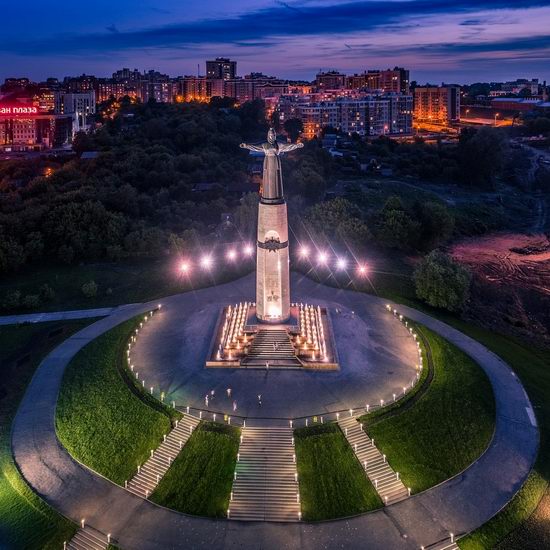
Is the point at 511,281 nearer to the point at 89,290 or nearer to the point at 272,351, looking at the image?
the point at 272,351

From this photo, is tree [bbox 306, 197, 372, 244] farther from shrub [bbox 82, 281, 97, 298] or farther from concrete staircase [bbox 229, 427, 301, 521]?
concrete staircase [bbox 229, 427, 301, 521]

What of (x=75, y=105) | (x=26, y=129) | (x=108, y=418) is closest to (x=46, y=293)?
(x=108, y=418)

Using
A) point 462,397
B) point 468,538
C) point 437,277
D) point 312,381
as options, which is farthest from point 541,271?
point 468,538

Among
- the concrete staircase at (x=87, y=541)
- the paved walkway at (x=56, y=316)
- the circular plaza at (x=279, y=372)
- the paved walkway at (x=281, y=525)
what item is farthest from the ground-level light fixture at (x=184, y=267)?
the concrete staircase at (x=87, y=541)

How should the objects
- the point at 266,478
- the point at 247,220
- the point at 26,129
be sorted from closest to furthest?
the point at 266,478 < the point at 247,220 < the point at 26,129

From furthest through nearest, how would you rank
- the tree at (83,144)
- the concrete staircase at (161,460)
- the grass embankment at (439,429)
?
the tree at (83,144)
the grass embankment at (439,429)
the concrete staircase at (161,460)

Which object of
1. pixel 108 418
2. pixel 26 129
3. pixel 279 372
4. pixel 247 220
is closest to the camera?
pixel 108 418

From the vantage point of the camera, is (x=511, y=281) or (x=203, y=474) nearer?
(x=203, y=474)

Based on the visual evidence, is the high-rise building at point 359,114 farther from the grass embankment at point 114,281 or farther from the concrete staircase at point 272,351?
the concrete staircase at point 272,351
